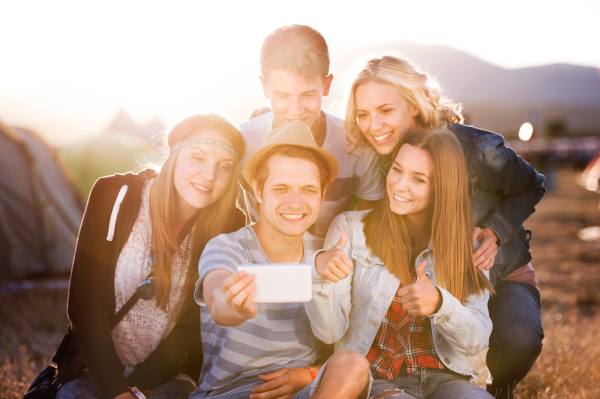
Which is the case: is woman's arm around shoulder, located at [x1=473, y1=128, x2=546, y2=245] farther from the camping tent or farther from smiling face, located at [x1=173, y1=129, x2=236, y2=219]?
the camping tent

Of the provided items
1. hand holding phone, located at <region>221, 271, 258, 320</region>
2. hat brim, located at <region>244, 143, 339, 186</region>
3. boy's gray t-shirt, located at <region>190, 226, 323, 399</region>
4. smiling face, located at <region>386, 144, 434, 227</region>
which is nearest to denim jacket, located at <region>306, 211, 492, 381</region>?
boy's gray t-shirt, located at <region>190, 226, 323, 399</region>

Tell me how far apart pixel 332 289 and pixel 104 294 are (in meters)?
1.48

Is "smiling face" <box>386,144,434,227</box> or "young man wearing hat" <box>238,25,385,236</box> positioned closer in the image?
"smiling face" <box>386,144,434,227</box>

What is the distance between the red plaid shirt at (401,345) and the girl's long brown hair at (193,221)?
1.23 m

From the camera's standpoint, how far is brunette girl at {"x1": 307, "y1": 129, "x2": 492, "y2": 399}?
2.47 m

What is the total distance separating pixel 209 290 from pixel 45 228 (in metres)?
4.90

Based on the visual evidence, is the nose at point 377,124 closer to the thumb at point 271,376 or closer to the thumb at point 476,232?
the thumb at point 476,232

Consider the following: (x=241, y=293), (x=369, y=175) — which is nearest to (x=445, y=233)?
(x=369, y=175)

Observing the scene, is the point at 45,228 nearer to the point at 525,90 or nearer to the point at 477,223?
the point at 477,223

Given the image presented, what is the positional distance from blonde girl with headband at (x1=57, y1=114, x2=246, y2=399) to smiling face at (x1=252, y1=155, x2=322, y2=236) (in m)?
0.49

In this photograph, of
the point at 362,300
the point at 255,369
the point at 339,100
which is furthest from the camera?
the point at 339,100

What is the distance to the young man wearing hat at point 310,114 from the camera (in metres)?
3.06

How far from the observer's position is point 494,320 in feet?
9.82

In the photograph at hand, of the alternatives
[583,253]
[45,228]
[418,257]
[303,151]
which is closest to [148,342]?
[303,151]
